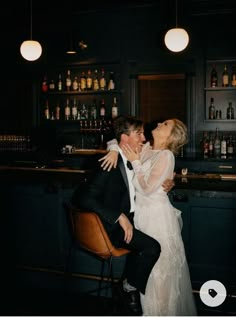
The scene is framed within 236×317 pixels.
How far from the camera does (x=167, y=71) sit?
5.82 m

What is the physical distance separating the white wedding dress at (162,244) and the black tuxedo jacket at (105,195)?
0.20 meters

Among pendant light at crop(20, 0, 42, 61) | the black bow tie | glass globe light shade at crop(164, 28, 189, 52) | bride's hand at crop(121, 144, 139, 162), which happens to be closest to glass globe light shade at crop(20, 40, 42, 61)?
pendant light at crop(20, 0, 42, 61)

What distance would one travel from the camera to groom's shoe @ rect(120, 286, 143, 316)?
2.77 metres

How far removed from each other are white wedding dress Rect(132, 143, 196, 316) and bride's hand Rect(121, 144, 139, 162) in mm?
50

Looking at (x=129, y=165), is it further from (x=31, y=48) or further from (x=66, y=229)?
(x=31, y=48)

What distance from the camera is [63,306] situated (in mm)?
3047

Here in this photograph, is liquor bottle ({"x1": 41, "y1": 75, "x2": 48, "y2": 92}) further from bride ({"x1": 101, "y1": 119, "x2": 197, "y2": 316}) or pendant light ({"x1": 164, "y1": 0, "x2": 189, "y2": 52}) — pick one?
bride ({"x1": 101, "y1": 119, "x2": 197, "y2": 316})

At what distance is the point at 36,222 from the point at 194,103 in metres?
3.29

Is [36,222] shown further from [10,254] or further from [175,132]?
[175,132]

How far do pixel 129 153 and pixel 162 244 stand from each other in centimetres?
68

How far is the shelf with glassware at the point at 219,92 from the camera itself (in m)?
5.65

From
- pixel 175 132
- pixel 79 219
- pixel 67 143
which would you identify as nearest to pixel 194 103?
pixel 67 143

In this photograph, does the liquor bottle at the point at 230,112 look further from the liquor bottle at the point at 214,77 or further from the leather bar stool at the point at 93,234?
the leather bar stool at the point at 93,234

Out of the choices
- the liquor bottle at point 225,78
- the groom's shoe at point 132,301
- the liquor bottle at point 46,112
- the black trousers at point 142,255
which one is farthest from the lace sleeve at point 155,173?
the liquor bottle at point 46,112
